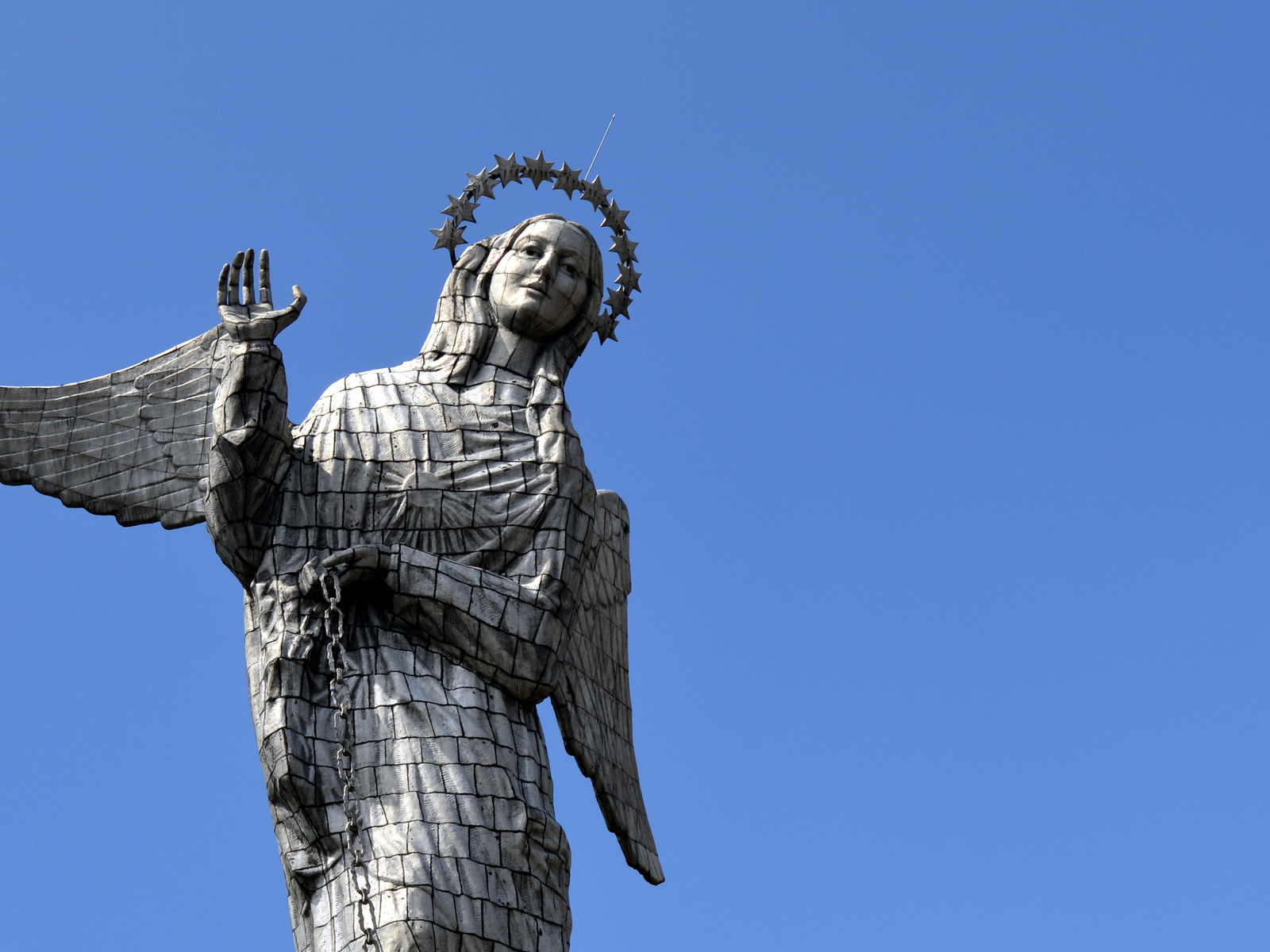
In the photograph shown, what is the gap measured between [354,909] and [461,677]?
137cm

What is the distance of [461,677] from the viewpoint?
13695mm

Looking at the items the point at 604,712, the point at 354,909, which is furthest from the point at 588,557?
the point at 354,909

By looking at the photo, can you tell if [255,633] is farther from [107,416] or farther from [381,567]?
[107,416]

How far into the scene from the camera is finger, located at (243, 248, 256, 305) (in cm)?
1380

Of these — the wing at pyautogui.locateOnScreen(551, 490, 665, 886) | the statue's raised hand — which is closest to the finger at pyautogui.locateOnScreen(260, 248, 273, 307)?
the statue's raised hand

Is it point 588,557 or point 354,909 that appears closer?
point 354,909

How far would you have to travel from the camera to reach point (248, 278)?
45.5 ft

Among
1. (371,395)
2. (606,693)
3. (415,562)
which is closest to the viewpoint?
(415,562)

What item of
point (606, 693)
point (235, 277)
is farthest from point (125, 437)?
point (606, 693)

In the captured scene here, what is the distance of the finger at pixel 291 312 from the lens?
13617 millimetres

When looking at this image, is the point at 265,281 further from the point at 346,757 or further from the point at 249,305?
the point at 346,757

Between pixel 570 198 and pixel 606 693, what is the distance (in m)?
2.88

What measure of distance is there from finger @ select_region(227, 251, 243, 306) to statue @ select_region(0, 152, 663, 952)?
15 mm

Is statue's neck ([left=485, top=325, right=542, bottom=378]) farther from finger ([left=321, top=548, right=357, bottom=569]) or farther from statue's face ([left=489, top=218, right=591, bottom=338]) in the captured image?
finger ([left=321, top=548, right=357, bottom=569])
